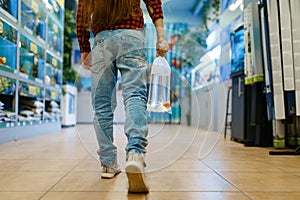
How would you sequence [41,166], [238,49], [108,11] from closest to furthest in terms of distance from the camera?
[108,11], [41,166], [238,49]

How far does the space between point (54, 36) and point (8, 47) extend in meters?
1.56

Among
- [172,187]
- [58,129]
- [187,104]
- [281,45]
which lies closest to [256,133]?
[281,45]

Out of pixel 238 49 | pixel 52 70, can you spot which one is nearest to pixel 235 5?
pixel 238 49

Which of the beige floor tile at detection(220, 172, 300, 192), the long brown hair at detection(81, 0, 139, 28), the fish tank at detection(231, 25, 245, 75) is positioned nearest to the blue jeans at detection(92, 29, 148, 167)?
the long brown hair at detection(81, 0, 139, 28)

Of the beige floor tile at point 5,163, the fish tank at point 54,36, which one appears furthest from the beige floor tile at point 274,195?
the fish tank at point 54,36

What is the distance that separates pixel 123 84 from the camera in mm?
1207

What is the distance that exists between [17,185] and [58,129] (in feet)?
10.8

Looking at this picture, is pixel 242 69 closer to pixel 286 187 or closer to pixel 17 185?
pixel 286 187

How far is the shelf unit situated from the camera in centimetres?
Result: 264

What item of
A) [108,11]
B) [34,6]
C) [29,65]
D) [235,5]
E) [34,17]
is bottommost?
[108,11]

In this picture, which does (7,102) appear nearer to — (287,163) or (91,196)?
(91,196)

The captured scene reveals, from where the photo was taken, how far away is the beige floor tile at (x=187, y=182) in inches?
45.4

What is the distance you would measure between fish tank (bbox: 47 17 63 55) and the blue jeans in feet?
9.59

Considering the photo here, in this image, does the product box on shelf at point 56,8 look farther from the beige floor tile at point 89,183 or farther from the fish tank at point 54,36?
the beige floor tile at point 89,183
